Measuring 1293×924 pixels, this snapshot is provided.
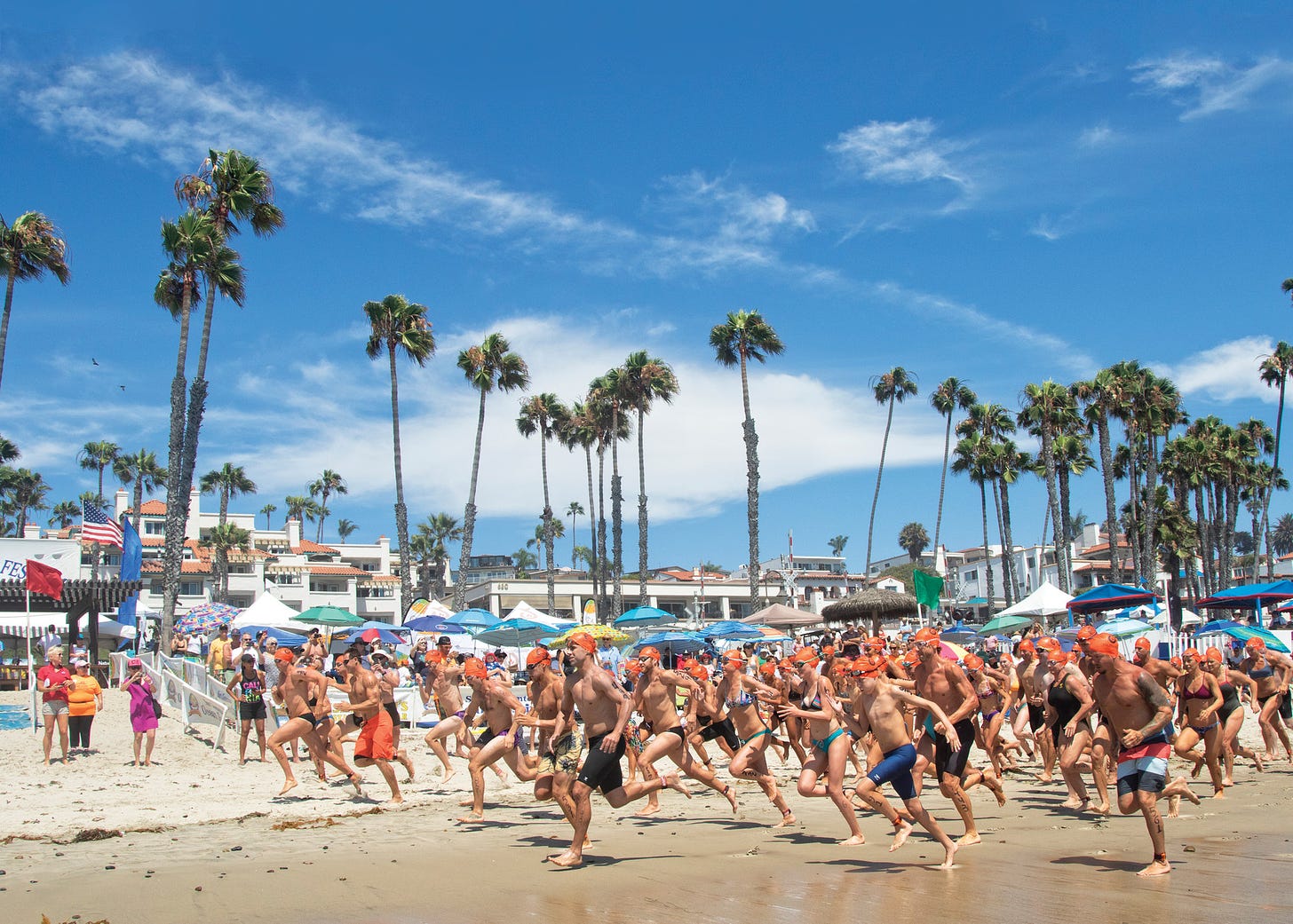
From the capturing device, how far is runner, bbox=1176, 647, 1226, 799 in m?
10.3

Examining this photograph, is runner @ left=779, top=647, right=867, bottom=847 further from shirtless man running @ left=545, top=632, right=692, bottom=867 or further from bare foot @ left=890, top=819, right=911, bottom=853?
shirtless man running @ left=545, top=632, right=692, bottom=867

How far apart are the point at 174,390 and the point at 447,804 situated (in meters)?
21.2

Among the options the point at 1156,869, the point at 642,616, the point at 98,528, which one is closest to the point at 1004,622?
the point at 642,616

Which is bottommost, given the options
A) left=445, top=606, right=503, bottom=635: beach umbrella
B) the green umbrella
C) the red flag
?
left=445, top=606, right=503, bottom=635: beach umbrella

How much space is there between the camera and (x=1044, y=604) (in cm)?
2984

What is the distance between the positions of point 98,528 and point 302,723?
2007 cm

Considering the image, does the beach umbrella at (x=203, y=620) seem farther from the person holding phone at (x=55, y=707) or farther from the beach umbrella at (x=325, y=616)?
the person holding phone at (x=55, y=707)

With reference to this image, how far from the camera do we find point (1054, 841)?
8516mm

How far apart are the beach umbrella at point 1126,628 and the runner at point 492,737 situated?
1691 cm

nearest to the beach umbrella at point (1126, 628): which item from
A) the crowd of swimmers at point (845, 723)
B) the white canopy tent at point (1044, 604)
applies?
the white canopy tent at point (1044, 604)

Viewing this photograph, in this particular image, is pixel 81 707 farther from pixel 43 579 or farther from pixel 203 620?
pixel 203 620

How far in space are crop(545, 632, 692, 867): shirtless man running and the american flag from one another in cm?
2403

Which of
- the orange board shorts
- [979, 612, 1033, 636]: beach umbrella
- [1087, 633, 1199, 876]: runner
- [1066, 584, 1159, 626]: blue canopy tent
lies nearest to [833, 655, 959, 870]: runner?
[1087, 633, 1199, 876]: runner

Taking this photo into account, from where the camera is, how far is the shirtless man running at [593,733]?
7676mm
